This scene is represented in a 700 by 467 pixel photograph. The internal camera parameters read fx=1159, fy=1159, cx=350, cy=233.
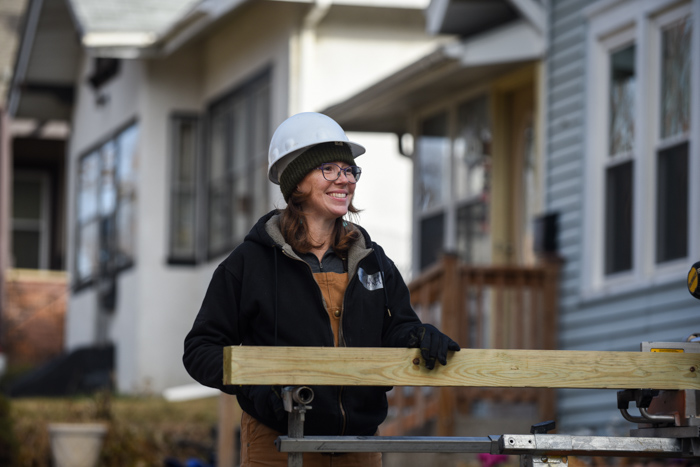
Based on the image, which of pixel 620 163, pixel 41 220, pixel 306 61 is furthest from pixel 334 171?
pixel 41 220

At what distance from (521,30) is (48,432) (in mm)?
6154

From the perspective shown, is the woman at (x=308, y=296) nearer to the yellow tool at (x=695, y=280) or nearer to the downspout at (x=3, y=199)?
the yellow tool at (x=695, y=280)

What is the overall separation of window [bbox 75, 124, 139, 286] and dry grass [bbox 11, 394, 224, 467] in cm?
497

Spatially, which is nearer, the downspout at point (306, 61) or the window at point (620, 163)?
the window at point (620, 163)

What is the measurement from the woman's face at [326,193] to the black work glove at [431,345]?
606mm

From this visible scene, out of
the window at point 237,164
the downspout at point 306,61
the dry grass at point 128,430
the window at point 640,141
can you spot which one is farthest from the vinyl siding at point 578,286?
the window at point 237,164

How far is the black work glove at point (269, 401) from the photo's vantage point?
336 cm

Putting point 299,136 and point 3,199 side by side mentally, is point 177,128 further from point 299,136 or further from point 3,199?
point 299,136

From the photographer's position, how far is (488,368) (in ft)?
10.6

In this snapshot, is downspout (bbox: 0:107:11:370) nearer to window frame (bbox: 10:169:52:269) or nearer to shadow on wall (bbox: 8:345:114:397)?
shadow on wall (bbox: 8:345:114:397)

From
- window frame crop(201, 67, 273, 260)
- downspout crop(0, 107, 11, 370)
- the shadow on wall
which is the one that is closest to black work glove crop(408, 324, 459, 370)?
window frame crop(201, 67, 273, 260)

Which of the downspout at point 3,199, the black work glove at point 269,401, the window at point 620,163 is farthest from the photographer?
the downspout at point 3,199

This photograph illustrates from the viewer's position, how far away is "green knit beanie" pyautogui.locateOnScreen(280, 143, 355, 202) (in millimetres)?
3725

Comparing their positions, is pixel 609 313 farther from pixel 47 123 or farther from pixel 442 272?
pixel 47 123
